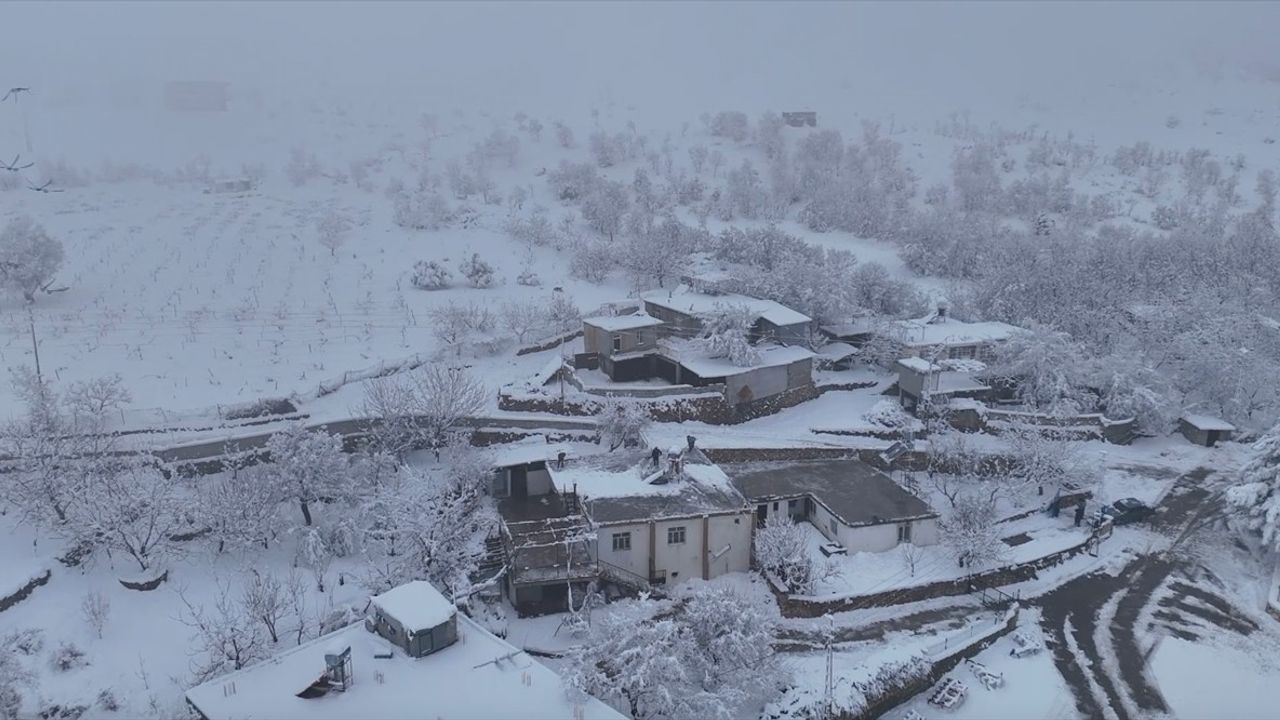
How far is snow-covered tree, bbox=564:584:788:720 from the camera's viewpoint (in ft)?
56.6

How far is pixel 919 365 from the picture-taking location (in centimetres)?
3197

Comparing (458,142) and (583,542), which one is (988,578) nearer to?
(583,542)

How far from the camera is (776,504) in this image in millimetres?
25188

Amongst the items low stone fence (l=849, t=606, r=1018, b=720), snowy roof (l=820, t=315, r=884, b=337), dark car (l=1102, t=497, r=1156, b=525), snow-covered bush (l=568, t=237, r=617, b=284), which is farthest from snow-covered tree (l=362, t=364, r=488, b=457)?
dark car (l=1102, t=497, r=1156, b=525)

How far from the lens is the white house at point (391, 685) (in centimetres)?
1573

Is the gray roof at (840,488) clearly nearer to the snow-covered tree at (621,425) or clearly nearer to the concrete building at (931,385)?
the snow-covered tree at (621,425)

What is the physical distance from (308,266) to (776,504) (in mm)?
29986

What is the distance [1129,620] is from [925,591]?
5006mm

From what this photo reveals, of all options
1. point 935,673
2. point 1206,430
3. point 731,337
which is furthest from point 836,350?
point 935,673

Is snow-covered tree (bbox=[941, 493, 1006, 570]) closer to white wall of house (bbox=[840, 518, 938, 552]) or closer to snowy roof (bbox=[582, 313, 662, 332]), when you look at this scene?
white wall of house (bbox=[840, 518, 938, 552])

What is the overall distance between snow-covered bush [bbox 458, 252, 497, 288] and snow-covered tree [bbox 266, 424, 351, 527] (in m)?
20.0

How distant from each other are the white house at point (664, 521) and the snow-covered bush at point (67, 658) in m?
11.4

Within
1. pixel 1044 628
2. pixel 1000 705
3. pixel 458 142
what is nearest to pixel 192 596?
pixel 1000 705

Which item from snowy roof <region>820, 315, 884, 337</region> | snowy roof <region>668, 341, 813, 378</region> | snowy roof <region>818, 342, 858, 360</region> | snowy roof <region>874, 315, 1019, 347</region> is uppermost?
snowy roof <region>874, 315, 1019, 347</region>
